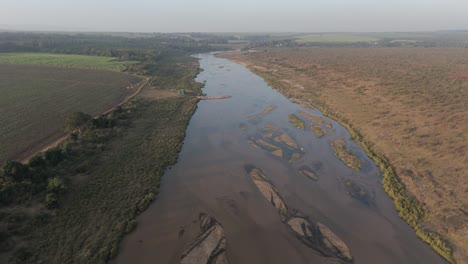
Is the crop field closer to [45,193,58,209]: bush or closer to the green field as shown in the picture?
the green field

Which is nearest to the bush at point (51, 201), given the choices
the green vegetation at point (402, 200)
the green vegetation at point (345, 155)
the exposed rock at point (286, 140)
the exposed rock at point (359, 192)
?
the exposed rock at point (286, 140)

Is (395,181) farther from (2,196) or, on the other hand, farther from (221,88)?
(221,88)

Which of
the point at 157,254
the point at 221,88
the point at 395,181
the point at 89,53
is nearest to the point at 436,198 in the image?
the point at 395,181

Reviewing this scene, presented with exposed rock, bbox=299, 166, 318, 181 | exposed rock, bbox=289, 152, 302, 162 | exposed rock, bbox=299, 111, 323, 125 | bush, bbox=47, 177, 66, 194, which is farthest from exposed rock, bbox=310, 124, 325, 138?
bush, bbox=47, 177, 66, 194

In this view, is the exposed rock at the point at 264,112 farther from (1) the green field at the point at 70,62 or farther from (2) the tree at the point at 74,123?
(1) the green field at the point at 70,62

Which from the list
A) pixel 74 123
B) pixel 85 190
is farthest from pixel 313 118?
pixel 74 123

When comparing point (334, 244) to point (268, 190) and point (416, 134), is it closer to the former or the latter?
point (268, 190)
